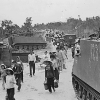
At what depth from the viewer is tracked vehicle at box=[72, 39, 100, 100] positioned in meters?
8.43

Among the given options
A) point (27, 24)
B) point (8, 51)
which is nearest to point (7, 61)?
point (8, 51)

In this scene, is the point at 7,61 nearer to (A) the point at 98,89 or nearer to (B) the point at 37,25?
(A) the point at 98,89

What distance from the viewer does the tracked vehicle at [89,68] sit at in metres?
8.43

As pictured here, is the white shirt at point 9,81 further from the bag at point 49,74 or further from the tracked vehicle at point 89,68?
the bag at point 49,74

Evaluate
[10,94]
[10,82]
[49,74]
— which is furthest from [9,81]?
[49,74]

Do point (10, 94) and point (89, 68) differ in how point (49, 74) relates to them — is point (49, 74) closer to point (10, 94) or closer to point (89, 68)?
point (10, 94)

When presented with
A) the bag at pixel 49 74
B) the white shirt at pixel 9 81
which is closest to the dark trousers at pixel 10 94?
the white shirt at pixel 9 81

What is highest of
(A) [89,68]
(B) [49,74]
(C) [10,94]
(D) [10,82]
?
(A) [89,68]

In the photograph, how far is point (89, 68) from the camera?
9.30m

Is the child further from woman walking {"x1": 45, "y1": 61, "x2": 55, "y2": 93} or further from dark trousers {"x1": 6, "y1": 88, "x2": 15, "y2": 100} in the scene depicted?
woman walking {"x1": 45, "y1": 61, "x2": 55, "y2": 93}

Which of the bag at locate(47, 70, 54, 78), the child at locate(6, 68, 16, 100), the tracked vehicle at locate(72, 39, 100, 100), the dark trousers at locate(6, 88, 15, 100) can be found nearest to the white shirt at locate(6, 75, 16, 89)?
the child at locate(6, 68, 16, 100)

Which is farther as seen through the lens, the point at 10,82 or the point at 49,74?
the point at 49,74

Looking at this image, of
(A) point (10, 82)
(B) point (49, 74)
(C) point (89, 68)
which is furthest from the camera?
(B) point (49, 74)

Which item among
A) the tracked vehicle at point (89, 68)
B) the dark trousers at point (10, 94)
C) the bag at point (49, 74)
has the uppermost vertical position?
the tracked vehicle at point (89, 68)
